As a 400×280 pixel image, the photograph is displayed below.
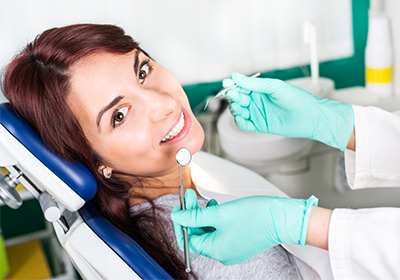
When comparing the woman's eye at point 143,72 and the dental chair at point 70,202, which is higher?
the woman's eye at point 143,72

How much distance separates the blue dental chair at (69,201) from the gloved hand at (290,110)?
48 cm

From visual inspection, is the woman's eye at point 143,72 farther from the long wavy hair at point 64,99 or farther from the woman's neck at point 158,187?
the woman's neck at point 158,187

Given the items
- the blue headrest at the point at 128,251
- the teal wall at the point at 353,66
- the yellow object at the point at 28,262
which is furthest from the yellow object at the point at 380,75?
the yellow object at the point at 28,262

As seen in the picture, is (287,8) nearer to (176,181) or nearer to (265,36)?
(265,36)

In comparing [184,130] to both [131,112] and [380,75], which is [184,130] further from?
[380,75]

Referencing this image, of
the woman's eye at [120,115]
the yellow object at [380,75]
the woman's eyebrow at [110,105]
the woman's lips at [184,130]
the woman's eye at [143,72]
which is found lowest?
the yellow object at [380,75]

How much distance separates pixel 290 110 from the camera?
3.59 ft

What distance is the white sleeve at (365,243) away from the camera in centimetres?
76

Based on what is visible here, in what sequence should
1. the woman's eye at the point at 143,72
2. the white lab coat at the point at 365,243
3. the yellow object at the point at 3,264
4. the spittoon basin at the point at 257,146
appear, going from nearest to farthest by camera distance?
the white lab coat at the point at 365,243 → the woman's eye at the point at 143,72 → the spittoon basin at the point at 257,146 → the yellow object at the point at 3,264

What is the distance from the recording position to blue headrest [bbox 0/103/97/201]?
782mm

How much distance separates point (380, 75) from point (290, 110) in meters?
1.04

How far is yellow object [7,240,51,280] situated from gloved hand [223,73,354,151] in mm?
1330

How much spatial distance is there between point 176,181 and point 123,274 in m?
0.41

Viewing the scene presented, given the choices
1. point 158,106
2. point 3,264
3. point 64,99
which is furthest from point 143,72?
point 3,264
